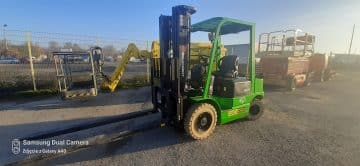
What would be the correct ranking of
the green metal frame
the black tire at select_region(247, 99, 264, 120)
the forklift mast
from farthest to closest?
the black tire at select_region(247, 99, 264, 120)
the green metal frame
the forklift mast

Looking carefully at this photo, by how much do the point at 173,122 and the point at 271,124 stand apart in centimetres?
289

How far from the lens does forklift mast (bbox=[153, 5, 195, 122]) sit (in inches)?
180

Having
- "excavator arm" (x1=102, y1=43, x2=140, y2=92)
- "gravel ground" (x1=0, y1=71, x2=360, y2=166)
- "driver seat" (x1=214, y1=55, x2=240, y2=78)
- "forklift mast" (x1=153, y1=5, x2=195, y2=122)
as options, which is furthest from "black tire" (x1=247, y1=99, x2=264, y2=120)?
"excavator arm" (x1=102, y1=43, x2=140, y2=92)

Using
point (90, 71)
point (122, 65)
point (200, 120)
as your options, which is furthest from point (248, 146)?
point (90, 71)

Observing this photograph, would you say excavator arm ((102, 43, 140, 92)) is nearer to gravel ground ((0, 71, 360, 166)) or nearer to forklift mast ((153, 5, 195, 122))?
forklift mast ((153, 5, 195, 122))

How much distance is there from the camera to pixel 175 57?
4645mm

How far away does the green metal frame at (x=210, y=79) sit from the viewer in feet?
15.6

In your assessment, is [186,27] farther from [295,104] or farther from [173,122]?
[295,104]

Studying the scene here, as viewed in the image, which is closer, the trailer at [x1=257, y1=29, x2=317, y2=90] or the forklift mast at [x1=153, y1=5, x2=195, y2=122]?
the forklift mast at [x1=153, y1=5, x2=195, y2=122]

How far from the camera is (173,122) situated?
16.1 feet

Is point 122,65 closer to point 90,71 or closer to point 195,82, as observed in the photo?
point 90,71

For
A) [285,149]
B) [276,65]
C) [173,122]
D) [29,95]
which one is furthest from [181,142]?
[276,65]

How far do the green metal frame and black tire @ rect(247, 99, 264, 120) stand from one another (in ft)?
0.87

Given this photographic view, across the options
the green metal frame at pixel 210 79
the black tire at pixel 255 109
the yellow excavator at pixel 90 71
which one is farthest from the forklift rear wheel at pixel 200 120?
the yellow excavator at pixel 90 71
